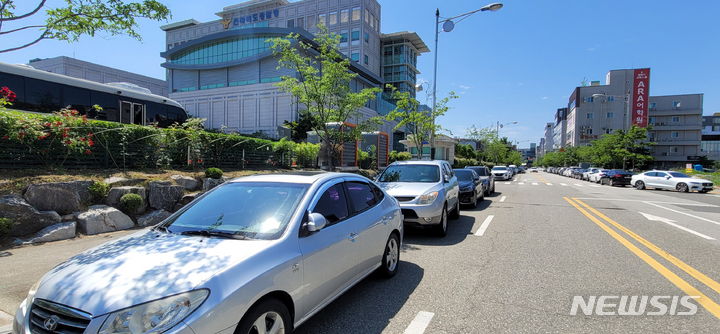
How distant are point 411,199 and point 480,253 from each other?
5.70 feet

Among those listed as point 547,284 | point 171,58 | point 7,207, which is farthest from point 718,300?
point 171,58

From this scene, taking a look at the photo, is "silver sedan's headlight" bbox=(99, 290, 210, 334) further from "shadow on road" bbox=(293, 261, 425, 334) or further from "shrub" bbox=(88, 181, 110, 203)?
"shrub" bbox=(88, 181, 110, 203)

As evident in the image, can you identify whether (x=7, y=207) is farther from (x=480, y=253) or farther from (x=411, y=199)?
(x=480, y=253)

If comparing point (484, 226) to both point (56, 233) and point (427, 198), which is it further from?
point (56, 233)

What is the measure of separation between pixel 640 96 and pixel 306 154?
293ft

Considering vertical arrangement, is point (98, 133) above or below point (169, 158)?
above

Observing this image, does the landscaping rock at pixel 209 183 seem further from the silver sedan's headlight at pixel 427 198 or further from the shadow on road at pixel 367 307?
the shadow on road at pixel 367 307

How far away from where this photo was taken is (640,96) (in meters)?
76.8

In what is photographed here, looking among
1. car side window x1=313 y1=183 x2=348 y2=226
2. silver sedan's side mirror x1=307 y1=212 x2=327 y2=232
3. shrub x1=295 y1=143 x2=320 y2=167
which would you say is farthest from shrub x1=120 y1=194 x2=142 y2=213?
shrub x1=295 y1=143 x2=320 y2=167

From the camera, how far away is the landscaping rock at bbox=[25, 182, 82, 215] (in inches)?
266

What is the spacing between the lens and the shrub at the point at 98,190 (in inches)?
301

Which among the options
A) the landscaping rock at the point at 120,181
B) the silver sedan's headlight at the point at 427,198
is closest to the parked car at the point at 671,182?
the silver sedan's headlight at the point at 427,198

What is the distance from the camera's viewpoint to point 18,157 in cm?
733
